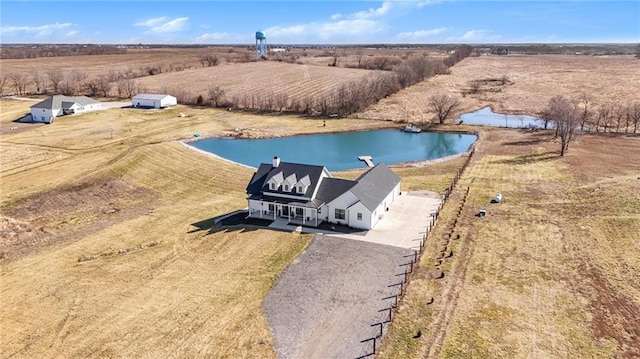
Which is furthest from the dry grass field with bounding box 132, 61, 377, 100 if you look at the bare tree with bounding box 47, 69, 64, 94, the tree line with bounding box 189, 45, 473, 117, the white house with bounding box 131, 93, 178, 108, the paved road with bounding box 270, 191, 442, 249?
the paved road with bounding box 270, 191, 442, 249

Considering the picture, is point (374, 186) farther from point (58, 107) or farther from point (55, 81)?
point (55, 81)

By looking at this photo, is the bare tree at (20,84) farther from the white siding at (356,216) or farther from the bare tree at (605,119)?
the bare tree at (605,119)

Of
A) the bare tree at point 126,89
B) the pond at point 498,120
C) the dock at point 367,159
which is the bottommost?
the dock at point 367,159

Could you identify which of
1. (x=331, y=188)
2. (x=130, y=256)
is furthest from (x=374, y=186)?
(x=130, y=256)

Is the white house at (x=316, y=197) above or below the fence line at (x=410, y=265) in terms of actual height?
above

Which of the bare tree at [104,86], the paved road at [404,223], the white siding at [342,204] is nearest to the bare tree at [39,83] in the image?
the bare tree at [104,86]

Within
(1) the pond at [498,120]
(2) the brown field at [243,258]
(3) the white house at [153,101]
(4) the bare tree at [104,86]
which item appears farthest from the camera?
(4) the bare tree at [104,86]

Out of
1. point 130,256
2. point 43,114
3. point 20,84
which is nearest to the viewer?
point 130,256
